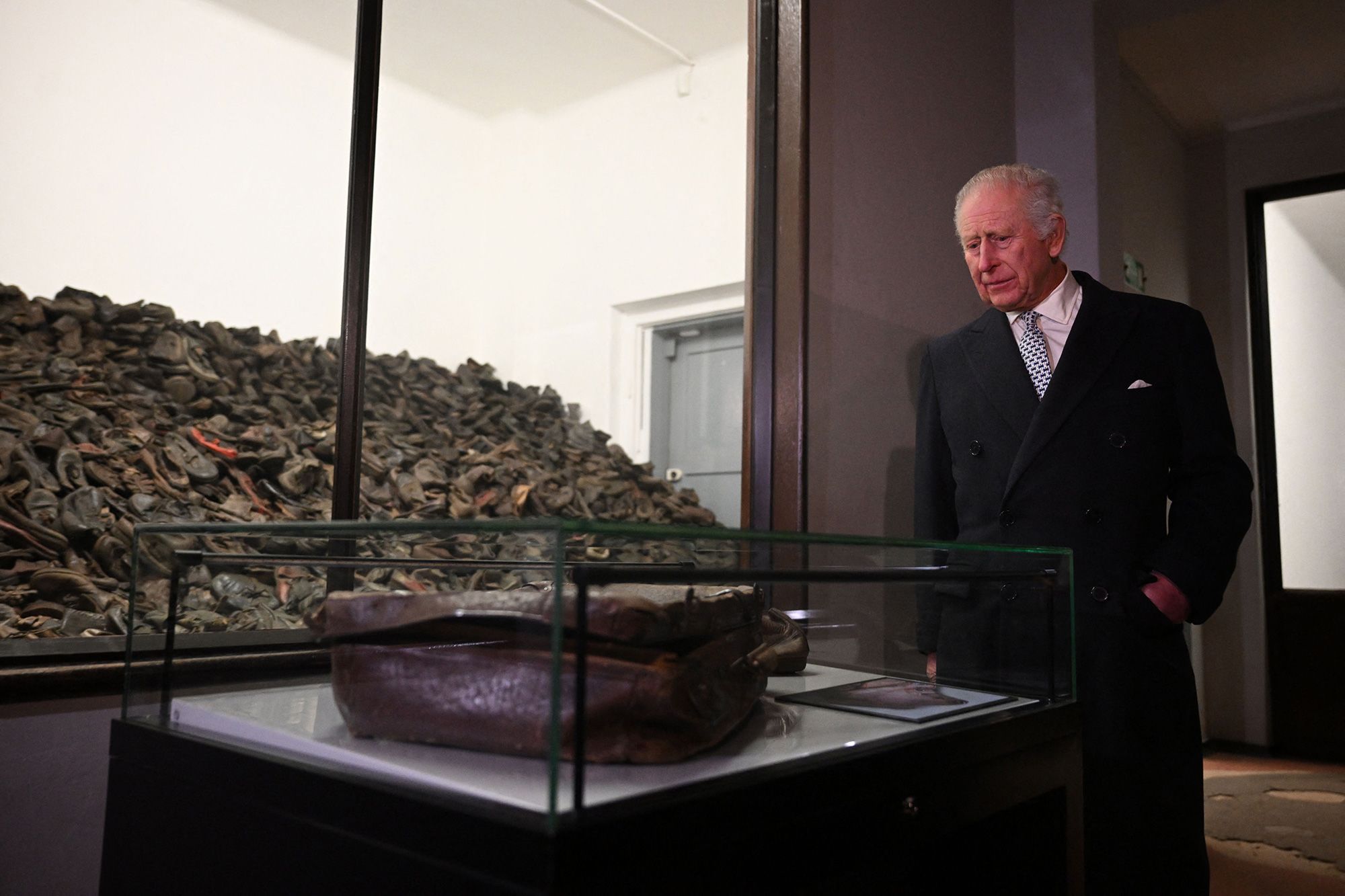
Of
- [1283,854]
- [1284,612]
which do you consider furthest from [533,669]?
[1284,612]

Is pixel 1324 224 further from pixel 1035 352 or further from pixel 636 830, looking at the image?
pixel 636 830

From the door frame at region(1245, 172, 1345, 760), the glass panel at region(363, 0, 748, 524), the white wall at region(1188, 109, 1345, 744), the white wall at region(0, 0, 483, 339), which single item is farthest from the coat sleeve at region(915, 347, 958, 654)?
the door frame at region(1245, 172, 1345, 760)

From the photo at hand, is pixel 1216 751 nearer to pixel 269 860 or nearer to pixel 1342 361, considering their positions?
pixel 1342 361

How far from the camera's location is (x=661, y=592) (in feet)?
2.07

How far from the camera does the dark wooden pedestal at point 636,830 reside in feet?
1.64

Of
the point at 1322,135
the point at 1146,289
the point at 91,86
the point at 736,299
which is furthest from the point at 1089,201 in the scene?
the point at 91,86

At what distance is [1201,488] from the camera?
1.50 metres

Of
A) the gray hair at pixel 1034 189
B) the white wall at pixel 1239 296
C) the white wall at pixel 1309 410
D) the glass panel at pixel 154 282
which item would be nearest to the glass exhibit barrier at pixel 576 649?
the glass panel at pixel 154 282

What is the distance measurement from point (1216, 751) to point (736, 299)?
111 inches

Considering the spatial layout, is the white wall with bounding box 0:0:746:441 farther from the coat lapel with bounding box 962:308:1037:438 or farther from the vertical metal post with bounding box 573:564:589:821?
the vertical metal post with bounding box 573:564:589:821

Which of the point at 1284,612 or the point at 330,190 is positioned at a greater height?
the point at 330,190

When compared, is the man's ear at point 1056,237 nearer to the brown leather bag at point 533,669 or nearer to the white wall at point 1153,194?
the brown leather bag at point 533,669

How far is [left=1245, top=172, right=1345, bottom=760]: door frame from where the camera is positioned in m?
4.12

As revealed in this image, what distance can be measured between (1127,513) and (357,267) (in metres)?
1.28
